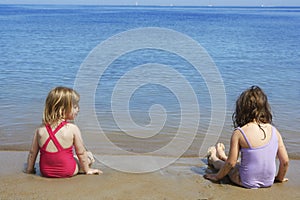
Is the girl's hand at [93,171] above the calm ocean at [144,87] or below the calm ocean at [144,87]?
below

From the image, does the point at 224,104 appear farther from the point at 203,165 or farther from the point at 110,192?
the point at 110,192

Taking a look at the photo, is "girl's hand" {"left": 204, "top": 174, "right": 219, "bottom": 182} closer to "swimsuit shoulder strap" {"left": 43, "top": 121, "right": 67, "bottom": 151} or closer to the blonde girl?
the blonde girl

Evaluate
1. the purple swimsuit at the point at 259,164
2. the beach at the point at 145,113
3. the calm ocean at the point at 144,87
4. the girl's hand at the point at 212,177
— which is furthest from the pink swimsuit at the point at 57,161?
the purple swimsuit at the point at 259,164

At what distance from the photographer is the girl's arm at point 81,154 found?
4.19 metres

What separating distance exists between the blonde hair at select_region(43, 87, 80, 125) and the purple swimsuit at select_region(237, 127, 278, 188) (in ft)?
5.44

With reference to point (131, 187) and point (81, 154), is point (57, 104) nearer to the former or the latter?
point (81, 154)

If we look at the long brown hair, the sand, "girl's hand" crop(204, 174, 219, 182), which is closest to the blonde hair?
the sand

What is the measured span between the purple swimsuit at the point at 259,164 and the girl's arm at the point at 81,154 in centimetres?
146

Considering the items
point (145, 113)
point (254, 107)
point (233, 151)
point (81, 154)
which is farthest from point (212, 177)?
point (145, 113)

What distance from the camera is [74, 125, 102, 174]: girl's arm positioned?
13.8 feet

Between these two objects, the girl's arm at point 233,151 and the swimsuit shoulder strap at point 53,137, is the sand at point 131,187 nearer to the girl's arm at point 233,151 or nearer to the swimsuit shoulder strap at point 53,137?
the girl's arm at point 233,151

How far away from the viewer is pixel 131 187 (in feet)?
13.2

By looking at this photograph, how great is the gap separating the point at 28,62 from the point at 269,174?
11.5m

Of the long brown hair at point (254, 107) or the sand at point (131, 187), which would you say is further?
the long brown hair at point (254, 107)
